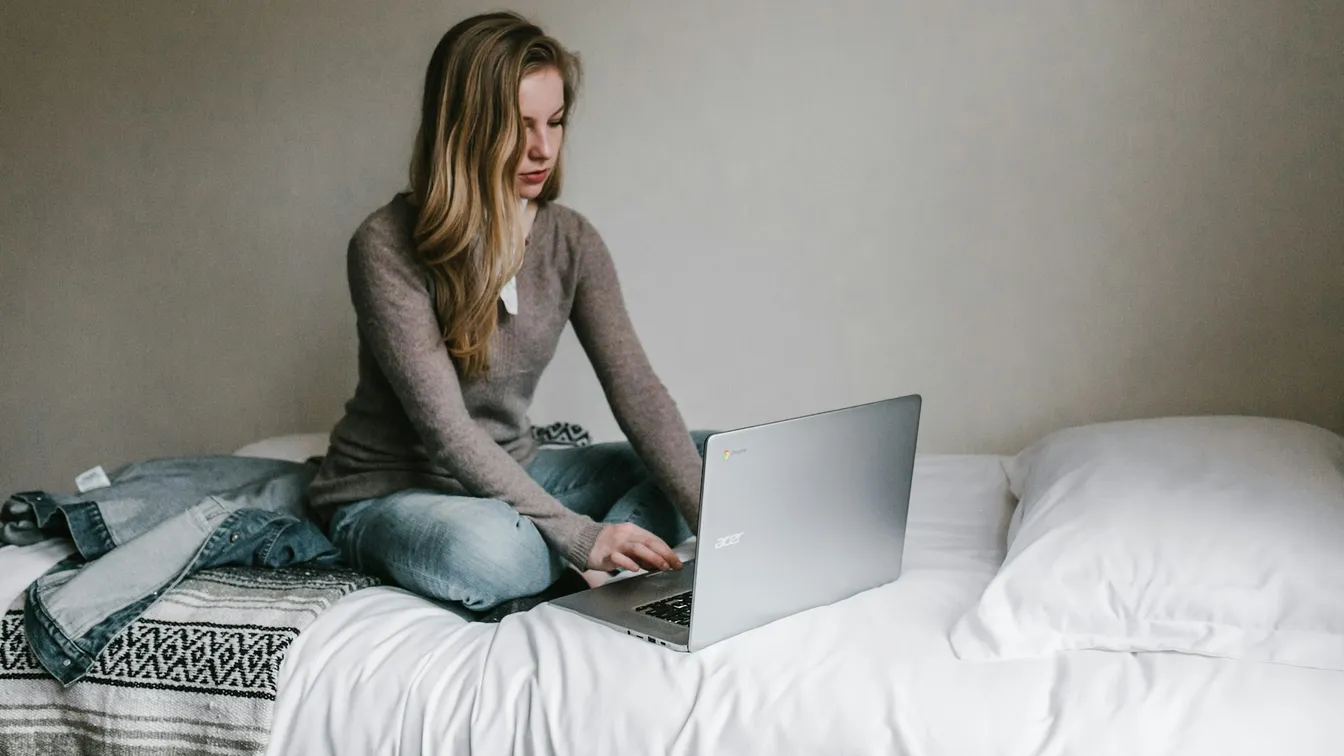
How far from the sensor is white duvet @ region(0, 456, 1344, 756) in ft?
3.34

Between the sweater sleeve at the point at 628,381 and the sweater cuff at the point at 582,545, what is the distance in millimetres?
194

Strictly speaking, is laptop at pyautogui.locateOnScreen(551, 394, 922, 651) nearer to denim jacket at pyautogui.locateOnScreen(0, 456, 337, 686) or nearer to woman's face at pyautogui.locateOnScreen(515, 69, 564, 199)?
denim jacket at pyautogui.locateOnScreen(0, 456, 337, 686)

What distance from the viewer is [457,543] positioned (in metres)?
1.35

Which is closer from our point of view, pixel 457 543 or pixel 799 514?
pixel 799 514

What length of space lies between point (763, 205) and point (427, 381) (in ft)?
2.92

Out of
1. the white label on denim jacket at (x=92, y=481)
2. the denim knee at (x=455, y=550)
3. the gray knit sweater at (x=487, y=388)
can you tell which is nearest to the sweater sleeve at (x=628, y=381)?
the gray knit sweater at (x=487, y=388)

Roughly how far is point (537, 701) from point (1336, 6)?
1.66 m

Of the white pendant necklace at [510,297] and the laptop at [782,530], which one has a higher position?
the white pendant necklace at [510,297]

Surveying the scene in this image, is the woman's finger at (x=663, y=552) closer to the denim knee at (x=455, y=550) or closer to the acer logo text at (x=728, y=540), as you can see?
the denim knee at (x=455, y=550)

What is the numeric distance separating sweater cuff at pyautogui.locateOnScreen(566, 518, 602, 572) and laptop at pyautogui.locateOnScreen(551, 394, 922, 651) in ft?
0.22

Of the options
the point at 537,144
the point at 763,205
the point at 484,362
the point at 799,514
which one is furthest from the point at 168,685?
the point at 763,205

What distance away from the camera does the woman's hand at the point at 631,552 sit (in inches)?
54.0

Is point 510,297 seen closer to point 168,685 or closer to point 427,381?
point 427,381

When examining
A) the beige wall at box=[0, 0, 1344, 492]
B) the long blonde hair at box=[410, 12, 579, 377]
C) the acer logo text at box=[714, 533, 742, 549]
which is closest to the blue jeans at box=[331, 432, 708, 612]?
the long blonde hair at box=[410, 12, 579, 377]
